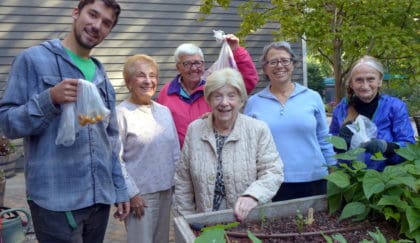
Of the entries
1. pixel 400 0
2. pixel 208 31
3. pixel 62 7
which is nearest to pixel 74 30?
pixel 400 0

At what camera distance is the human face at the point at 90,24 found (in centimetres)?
204

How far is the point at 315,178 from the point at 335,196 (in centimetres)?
57

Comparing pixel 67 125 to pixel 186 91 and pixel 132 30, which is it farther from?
pixel 132 30

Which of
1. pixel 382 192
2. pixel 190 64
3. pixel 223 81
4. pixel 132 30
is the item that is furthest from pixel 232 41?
pixel 132 30

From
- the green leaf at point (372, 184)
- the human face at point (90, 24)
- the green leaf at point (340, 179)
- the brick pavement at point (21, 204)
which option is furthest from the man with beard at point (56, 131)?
the brick pavement at point (21, 204)

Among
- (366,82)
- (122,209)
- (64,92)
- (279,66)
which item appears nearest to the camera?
(64,92)

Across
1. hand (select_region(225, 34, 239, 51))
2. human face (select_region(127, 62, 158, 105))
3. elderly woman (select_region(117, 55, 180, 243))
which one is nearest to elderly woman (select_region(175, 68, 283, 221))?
elderly woman (select_region(117, 55, 180, 243))

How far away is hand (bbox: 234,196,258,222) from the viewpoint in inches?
83.0

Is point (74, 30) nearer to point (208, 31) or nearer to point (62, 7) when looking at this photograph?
point (62, 7)

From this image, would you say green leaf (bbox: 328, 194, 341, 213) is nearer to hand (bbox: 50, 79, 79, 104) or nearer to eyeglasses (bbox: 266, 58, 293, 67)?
eyeglasses (bbox: 266, 58, 293, 67)

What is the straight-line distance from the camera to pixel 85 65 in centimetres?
213

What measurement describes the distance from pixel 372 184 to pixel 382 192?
0.11m

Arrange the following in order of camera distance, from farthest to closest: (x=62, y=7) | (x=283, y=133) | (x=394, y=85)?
(x=62, y=7) → (x=394, y=85) → (x=283, y=133)

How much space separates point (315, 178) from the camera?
2951 millimetres
